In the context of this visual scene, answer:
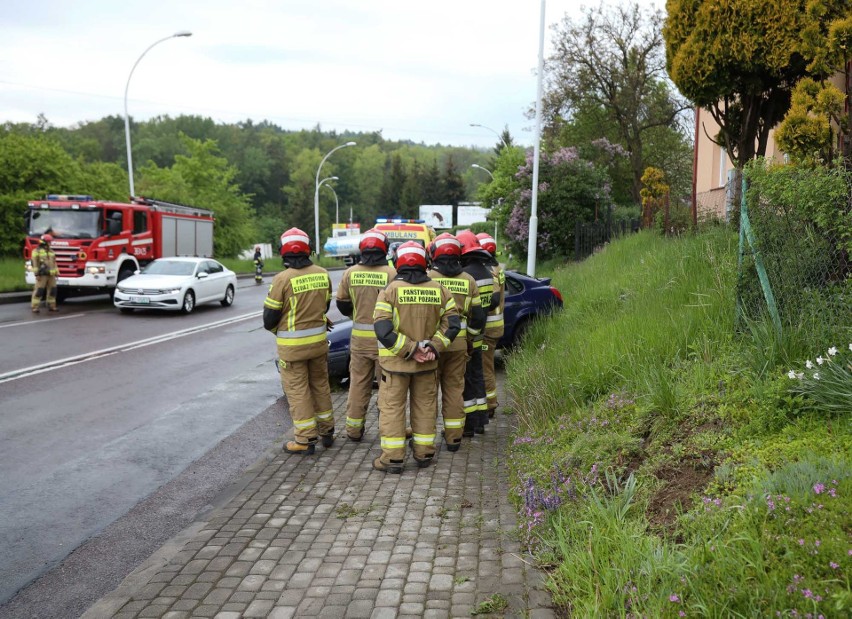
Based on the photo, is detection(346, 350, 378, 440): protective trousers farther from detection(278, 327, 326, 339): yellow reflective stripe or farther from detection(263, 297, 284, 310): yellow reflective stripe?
detection(263, 297, 284, 310): yellow reflective stripe

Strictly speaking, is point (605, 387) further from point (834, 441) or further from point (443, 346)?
point (834, 441)

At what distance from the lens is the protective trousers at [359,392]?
6828 mm

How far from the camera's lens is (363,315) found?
271 inches

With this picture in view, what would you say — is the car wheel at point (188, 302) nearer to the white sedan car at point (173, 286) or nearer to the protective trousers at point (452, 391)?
the white sedan car at point (173, 286)

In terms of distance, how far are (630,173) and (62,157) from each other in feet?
83.5

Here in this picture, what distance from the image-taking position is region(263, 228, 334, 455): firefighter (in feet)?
21.4

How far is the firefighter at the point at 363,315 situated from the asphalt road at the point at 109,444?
1.04 metres

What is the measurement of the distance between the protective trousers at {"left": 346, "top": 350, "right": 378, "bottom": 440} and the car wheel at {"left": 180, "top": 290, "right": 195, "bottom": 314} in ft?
39.8

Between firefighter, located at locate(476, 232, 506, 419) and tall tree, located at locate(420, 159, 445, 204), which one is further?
tall tree, located at locate(420, 159, 445, 204)

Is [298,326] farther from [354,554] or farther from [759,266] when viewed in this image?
[759,266]

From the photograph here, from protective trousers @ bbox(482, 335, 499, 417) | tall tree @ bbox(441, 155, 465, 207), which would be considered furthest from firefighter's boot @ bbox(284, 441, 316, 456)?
tall tree @ bbox(441, 155, 465, 207)

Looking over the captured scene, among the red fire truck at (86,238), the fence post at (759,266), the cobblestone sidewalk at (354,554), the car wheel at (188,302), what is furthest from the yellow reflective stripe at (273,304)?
the red fire truck at (86,238)

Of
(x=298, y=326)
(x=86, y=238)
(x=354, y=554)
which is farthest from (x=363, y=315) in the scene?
(x=86, y=238)

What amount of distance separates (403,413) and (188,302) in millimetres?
13561
